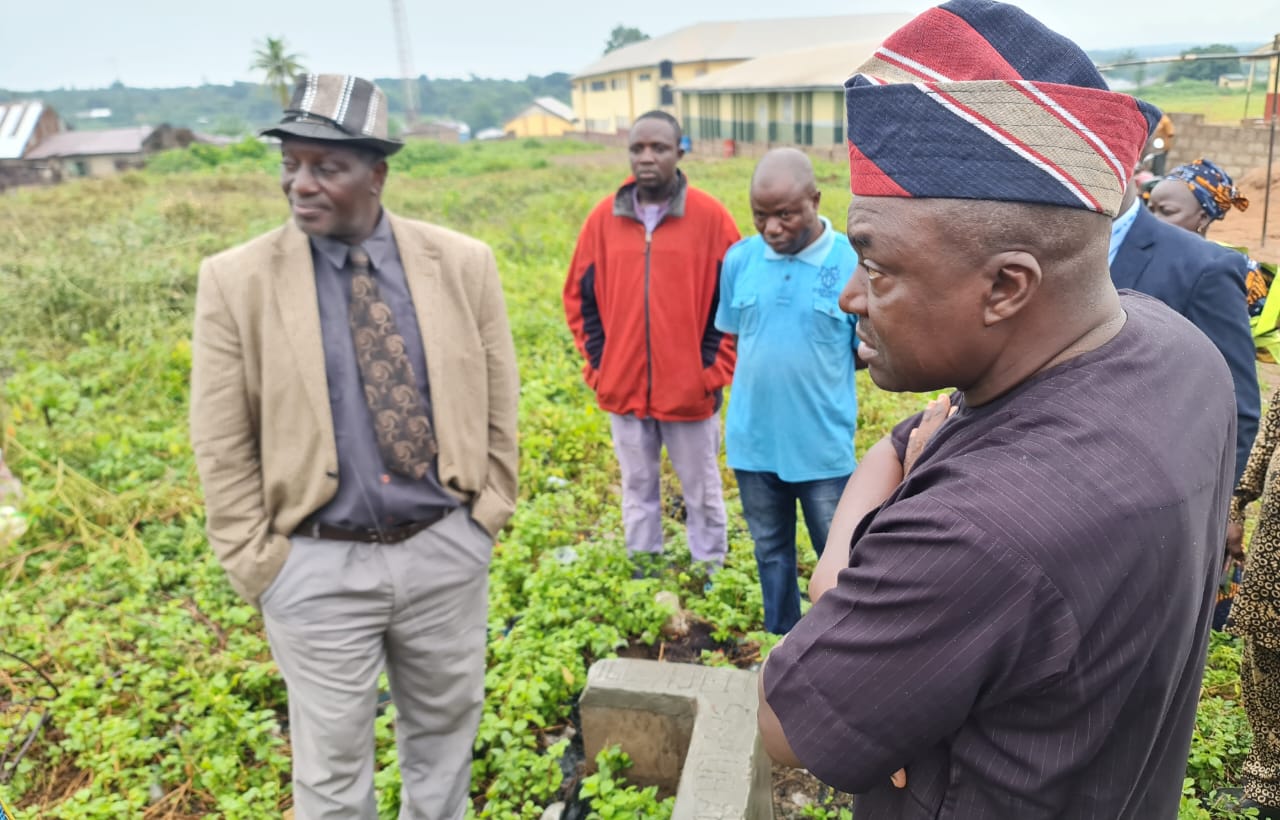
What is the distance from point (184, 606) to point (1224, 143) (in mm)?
17795

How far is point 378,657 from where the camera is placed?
2453 millimetres

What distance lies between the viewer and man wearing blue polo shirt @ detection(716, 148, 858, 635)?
3104mm

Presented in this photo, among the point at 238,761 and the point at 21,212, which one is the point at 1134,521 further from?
the point at 21,212

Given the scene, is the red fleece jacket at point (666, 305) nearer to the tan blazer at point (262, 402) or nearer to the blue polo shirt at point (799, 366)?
the blue polo shirt at point (799, 366)

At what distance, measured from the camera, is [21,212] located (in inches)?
561

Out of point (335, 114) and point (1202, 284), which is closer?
point (335, 114)

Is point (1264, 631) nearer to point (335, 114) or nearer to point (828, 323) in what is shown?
point (828, 323)

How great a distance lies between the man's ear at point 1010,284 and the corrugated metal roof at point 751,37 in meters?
42.9

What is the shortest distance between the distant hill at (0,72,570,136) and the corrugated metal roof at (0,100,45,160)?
60.3 meters

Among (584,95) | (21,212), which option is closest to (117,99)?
(584,95)

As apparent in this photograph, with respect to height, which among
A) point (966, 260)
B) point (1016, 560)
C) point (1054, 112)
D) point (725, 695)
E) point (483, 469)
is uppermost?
point (1054, 112)

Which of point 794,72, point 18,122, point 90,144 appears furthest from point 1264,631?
point 18,122

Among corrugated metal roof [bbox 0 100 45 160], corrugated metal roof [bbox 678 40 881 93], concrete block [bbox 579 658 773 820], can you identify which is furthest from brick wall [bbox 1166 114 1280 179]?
corrugated metal roof [bbox 0 100 45 160]

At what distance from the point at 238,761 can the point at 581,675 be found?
128cm
